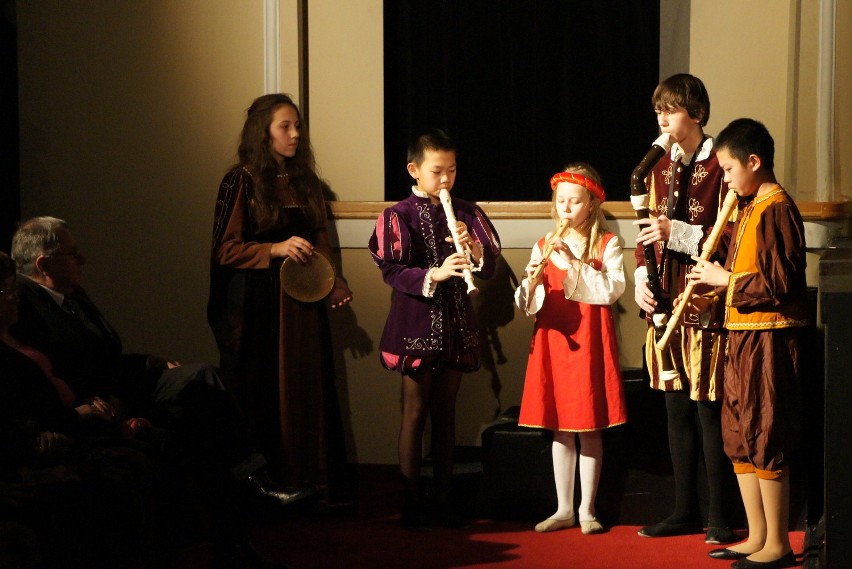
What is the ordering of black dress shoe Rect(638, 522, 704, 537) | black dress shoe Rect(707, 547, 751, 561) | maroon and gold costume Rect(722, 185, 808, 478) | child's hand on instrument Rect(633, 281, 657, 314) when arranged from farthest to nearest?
1. black dress shoe Rect(638, 522, 704, 537)
2. child's hand on instrument Rect(633, 281, 657, 314)
3. black dress shoe Rect(707, 547, 751, 561)
4. maroon and gold costume Rect(722, 185, 808, 478)

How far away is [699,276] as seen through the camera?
11.2 feet

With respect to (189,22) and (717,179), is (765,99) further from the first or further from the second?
(189,22)

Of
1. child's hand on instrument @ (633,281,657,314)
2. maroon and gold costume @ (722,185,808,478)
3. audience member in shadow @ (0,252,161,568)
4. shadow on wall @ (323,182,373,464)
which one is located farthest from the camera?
shadow on wall @ (323,182,373,464)

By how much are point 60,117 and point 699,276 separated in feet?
9.23

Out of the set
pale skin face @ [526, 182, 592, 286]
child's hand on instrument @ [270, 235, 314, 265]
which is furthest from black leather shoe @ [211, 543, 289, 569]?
pale skin face @ [526, 182, 592, 286]

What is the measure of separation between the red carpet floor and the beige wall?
29.0 inches

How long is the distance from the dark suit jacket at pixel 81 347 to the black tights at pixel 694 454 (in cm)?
172

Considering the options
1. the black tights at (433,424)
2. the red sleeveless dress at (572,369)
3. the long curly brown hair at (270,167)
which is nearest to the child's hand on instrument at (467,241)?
the red sleeveless dress at (572,369)

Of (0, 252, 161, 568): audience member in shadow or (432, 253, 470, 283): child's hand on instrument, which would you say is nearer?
(0, 252, 161, 568): audience member in shadow

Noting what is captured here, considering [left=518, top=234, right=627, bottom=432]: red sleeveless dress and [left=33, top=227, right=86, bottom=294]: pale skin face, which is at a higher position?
[left=33, top=227, right=86, bottom=294]: pale skin face

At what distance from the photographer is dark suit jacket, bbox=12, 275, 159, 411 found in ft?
11.0

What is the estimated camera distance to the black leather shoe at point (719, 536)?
374 centimetres

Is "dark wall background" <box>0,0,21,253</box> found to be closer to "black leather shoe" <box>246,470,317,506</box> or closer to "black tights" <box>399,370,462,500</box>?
"black leather shoe" <box>246,470,317,506</box>

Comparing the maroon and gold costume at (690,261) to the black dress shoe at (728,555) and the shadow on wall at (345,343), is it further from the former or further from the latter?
the shadow on wall at (345,343)
